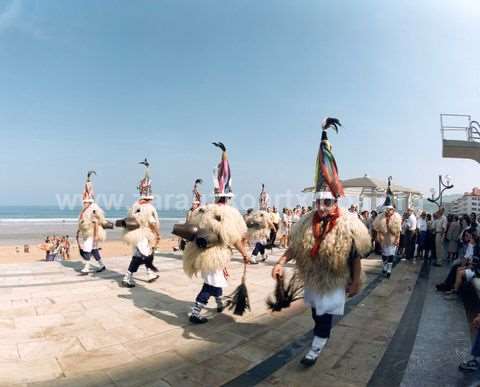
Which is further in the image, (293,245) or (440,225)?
(440,225)

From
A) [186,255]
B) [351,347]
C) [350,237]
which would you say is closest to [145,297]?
[186,255]

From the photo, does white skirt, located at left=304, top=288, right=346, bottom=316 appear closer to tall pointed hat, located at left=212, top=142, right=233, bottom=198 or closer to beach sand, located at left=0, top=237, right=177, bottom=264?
tall pointed hat, located at left=212, top=142, right=233, bottom=198

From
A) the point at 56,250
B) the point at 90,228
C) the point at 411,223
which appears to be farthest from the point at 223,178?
the point at 56,250

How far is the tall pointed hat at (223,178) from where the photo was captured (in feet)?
16.5

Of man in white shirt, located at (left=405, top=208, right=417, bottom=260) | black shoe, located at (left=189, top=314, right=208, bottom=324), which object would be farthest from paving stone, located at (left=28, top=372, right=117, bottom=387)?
man in white shirt, located at (left=405, top=208, right=417, bottom=260)

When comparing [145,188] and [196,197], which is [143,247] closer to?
[145,188]

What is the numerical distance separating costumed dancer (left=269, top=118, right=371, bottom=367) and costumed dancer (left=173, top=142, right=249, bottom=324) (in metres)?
1.05

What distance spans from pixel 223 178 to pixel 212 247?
1114 millimetres

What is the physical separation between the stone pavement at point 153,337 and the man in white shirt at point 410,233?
177 inches

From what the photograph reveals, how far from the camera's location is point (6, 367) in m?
3.19

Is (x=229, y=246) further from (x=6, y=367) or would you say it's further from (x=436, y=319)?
(x=436, y=319)

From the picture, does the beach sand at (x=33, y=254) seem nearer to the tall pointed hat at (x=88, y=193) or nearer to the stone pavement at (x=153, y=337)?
the tall pointed hat at (x=88, y=193)

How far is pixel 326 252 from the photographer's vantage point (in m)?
3.38

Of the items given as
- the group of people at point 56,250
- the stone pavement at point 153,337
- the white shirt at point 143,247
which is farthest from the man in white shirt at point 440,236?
the group of people at point 56,250
